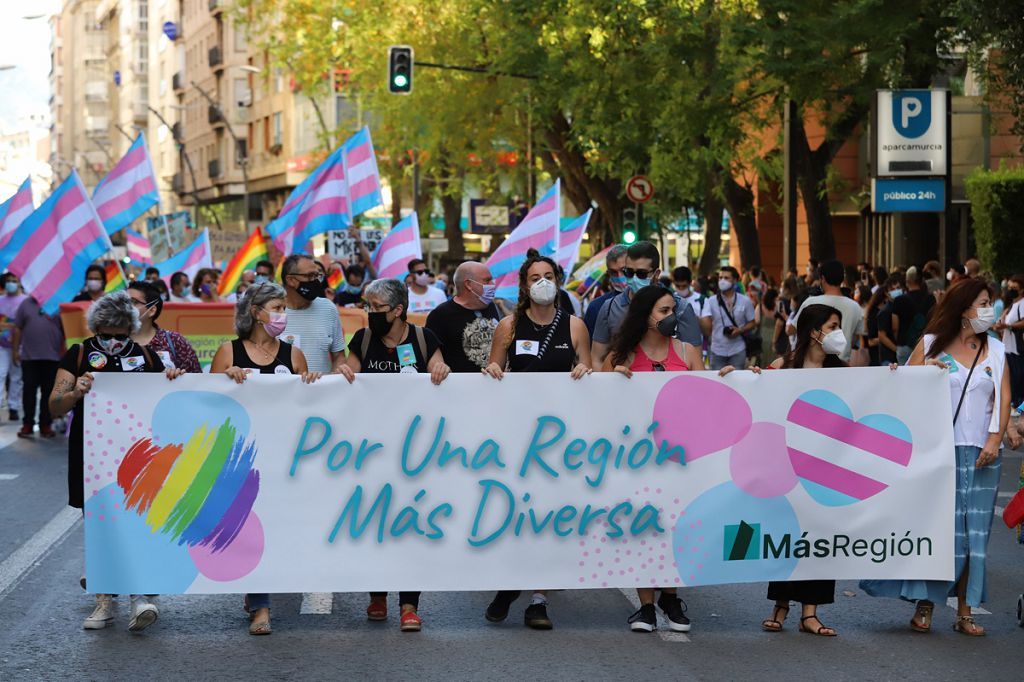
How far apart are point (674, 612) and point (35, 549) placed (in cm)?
431

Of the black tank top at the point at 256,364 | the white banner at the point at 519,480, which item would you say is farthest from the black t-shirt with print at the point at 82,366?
the black tank top at the point at 256,364

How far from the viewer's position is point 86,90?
14325 centimetres

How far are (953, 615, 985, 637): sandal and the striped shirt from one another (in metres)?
3.61

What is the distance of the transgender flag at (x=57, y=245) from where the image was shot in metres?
16.4

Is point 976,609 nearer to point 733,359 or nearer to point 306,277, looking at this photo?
point 306,277

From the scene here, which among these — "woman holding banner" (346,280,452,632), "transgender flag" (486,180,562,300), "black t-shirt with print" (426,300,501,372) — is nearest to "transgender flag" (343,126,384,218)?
"transgender flag" (486,180,562,300)

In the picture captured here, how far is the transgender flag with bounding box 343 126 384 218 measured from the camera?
67.3 ft

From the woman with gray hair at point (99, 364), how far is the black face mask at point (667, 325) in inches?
96.0

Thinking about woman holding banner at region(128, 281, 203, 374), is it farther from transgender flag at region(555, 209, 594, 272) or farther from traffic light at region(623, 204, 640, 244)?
traffic light at region(623, 204, 640, 244)

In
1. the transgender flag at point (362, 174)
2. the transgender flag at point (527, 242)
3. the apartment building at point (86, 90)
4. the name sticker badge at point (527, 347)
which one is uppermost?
the apartment building at point (86, 90)

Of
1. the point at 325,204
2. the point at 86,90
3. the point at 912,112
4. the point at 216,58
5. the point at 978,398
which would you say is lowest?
the point at 978,398

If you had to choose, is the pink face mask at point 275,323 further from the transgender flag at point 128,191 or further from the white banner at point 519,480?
the transgender flag at point 128,191

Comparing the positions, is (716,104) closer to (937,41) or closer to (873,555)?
(937,41)

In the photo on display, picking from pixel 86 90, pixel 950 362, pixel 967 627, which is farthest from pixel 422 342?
pixel 86 90
